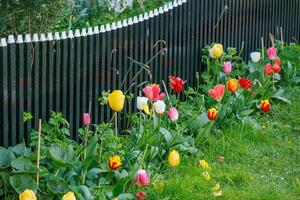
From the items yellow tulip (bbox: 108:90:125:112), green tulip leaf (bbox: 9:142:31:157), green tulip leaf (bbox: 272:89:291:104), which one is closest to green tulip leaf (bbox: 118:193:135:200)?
yellow tulip (bbox: 108:90:125:112)

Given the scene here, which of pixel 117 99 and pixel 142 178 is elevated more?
pixel 117 99

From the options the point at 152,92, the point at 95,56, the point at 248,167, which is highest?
the point at 95,56

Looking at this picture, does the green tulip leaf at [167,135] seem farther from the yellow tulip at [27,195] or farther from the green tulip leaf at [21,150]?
the yellow tulip at [27,195]

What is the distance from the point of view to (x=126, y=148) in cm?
539

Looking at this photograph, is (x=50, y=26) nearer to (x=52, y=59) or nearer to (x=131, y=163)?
(x=52, y=59)

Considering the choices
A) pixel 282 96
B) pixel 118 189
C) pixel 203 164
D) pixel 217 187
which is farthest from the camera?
pixel 282 96

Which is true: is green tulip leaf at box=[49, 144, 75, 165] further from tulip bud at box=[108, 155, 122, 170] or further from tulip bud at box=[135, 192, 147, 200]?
tulip bud at box=[135, 192, 147, 200]

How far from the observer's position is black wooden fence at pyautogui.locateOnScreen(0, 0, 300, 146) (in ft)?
16.8

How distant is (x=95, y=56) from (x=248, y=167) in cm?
142

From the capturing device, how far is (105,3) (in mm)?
10117

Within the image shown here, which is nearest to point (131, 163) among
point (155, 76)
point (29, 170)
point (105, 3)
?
point (29, 170)

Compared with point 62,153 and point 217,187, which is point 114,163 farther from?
point 217,187

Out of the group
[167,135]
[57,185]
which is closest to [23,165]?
[57,185]

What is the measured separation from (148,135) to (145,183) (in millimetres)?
855
